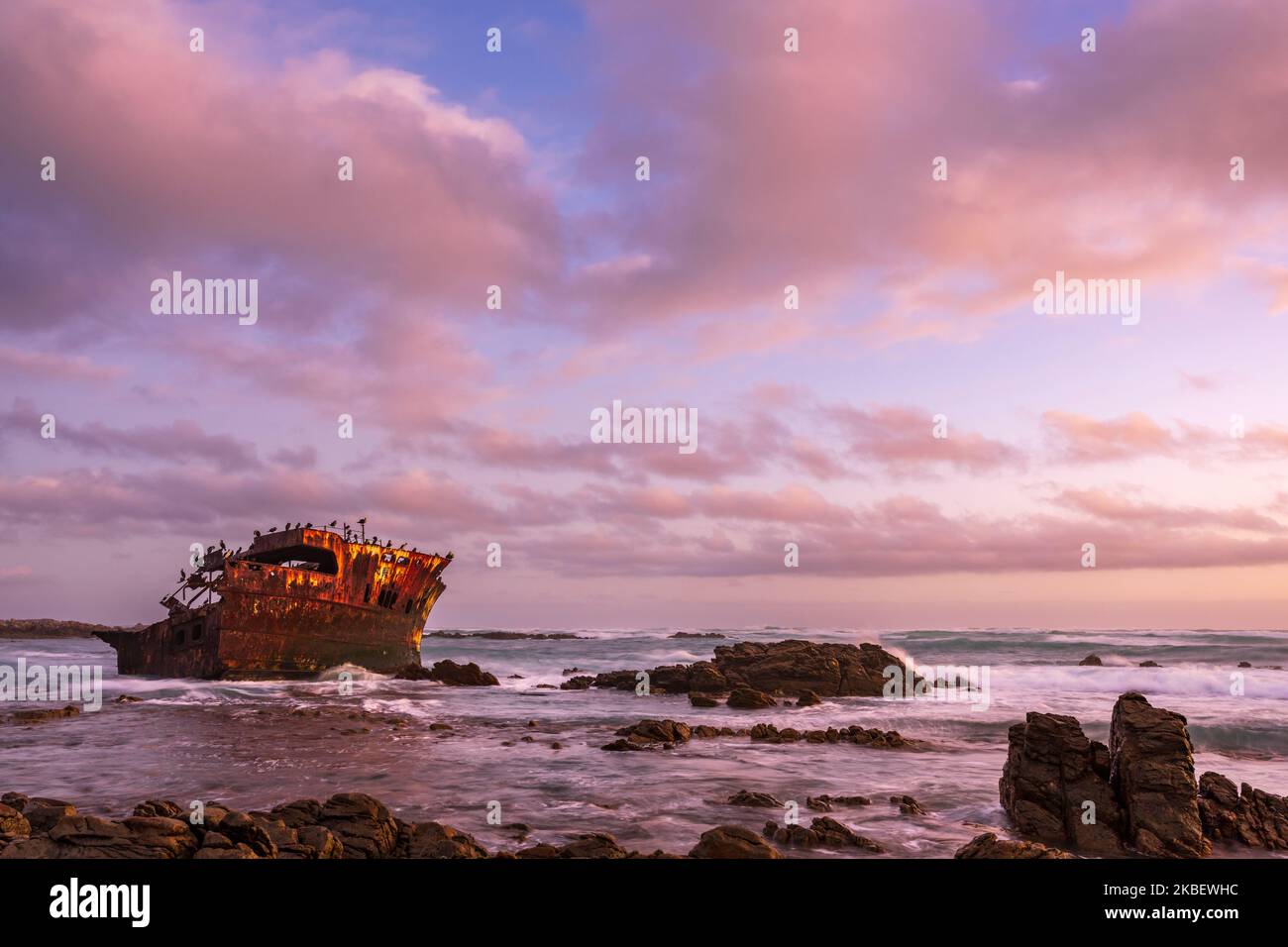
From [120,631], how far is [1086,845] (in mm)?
50676

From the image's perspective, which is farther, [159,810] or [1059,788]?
[1059,788]

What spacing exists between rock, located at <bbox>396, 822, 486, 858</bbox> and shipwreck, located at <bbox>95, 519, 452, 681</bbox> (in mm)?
29229

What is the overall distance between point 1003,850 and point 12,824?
42.2ft

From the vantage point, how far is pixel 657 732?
898 inches

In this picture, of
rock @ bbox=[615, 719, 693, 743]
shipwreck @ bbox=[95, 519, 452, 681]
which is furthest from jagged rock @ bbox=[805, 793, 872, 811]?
shipwreck @ bbox=[95, 519, 452, 681]

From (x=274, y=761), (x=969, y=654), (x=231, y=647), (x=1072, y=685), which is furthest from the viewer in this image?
(x=969, y=654)

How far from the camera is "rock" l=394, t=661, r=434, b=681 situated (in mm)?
43812

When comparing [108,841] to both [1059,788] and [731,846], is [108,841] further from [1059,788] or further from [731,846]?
[1059,788]

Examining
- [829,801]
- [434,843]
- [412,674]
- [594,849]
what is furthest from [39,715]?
[829,801]
